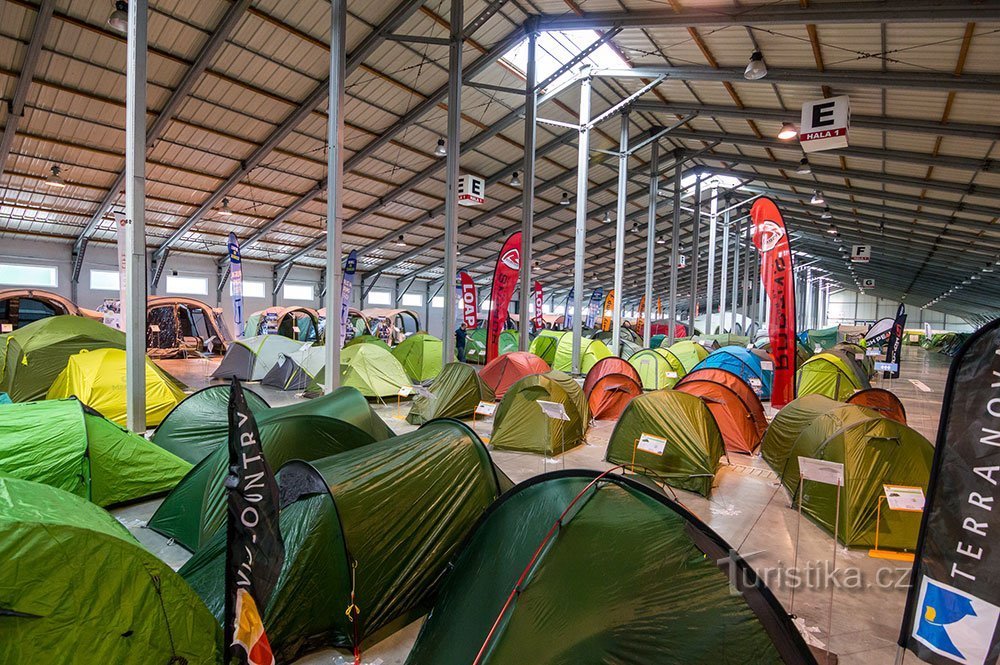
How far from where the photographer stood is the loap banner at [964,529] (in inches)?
66.8

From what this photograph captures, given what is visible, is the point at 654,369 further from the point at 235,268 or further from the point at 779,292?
the point at 235,268

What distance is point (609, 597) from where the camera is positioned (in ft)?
7.00

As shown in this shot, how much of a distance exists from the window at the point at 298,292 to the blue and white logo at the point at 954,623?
90.8 feet

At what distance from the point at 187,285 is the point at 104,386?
18.1 metres

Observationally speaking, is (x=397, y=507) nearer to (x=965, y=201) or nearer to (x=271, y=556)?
(x=271, y=556)

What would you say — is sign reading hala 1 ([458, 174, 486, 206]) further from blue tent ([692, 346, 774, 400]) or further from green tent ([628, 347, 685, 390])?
blue tent ([692, 346, 774, 400])

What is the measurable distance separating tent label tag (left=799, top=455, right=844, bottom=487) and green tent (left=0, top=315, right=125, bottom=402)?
32.1 ft

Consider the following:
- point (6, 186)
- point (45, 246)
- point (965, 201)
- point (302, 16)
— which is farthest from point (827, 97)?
point (45, 246)

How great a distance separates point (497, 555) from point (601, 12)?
10770 millimetres

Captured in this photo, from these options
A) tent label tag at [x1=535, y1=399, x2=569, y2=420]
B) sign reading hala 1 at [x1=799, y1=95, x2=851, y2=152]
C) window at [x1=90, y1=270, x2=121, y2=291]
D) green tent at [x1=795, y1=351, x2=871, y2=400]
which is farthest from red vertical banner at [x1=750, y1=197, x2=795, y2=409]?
window at [x1=90, y1=270, x2=121, y2=291]

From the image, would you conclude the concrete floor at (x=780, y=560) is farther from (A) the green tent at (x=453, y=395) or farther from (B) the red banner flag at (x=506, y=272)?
(B) the red banner flag at (x=506, y=272)

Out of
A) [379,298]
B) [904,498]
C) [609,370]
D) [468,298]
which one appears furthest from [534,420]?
[379,298]

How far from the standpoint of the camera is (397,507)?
3062 mm

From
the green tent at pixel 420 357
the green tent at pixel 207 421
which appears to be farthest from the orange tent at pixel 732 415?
the green tent at pixel 420 357
